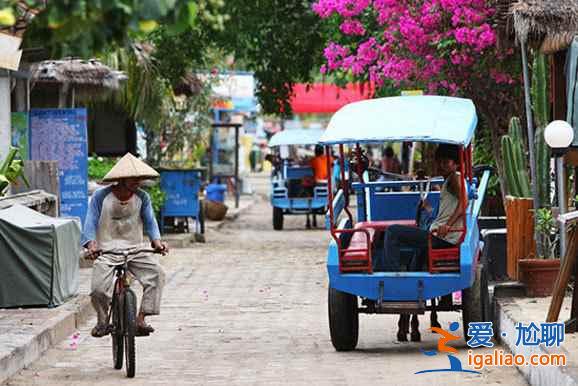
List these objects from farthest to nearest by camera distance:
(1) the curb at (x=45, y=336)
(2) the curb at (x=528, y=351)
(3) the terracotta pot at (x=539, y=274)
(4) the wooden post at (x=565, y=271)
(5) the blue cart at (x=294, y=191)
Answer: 1. (5) the blue cart at (x=294, y=191)
2. (3) the terracotta pot at (x=539, y=274)
3. (1) the curb at (x=45, y=336)
4. (4) the wooden post at (x=565, y=271)
5. (2) the curb at (x=528, y=351)

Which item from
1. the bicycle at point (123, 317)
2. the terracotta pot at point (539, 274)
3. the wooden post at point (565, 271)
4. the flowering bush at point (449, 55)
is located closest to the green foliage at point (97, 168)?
the flowering bush at point (449, 55)

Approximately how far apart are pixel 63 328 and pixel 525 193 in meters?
5.09

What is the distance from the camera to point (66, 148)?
62.1 feet

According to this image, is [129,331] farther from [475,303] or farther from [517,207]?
[517,207]

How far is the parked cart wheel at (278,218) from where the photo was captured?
3056 centimetres

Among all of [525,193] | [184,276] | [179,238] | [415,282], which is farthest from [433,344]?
[179,238]

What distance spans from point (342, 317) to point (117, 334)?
2057 mm

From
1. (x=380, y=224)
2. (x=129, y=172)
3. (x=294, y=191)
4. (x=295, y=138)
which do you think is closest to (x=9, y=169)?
(x=129, y=172)

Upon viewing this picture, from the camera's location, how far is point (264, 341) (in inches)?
498

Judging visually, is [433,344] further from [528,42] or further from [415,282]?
[528,42]

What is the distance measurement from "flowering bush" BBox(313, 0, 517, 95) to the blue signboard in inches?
170

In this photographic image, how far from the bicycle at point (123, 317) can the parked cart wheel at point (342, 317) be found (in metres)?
1.72

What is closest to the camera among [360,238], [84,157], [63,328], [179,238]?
[360,238]

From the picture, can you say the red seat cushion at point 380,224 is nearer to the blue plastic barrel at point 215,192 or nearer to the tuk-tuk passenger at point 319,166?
the tuk-tuk passenger at point 319,166
